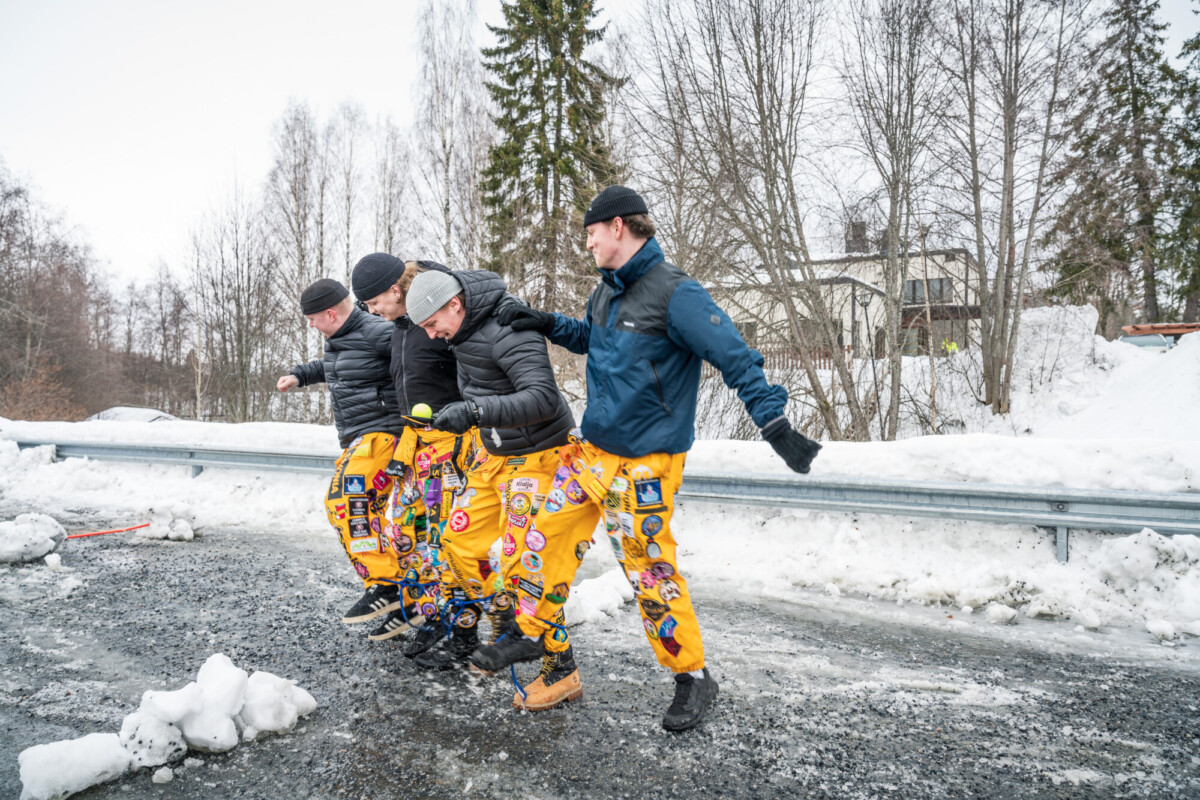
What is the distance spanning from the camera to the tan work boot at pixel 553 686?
2.89 m

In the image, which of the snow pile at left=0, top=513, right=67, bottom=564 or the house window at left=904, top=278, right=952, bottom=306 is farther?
the house window at left=904, top=278, right=952, bottom=306

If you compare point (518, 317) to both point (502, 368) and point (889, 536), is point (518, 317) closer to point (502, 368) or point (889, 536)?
point (502, 368)

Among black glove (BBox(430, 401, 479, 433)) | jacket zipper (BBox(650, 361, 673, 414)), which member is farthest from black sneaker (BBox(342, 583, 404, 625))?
jacket zipper (BBox(650, 361, 673, 414))

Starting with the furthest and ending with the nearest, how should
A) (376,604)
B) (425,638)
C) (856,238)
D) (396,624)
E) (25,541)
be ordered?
1. (856,238)
2. (25,541)
3. (376,604)
4. (396,624)
5. (425,638)

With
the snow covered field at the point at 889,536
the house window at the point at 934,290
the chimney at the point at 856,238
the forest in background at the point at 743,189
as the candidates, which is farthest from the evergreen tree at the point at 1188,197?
the snow covered field at the point at 889,536

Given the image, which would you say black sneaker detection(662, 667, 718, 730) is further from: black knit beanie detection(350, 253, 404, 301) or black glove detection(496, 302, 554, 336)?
black knit beanie detection(350, 253, 404, 301)

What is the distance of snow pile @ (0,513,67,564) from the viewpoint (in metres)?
4.93

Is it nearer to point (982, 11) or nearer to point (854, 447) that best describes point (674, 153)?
point (982, 11)

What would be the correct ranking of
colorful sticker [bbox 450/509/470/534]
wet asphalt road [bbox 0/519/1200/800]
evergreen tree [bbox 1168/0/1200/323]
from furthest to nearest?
evergreen tree [bbox 1168/0/1200/323], colorful sticker [bbox 450/509/470/534], wet asphalt road [bbox 0/519/1200/800]

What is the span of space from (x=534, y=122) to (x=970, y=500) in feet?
64.2

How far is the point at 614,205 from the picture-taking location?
115 inches

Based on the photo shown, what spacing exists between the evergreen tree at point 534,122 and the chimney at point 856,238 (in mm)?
9280

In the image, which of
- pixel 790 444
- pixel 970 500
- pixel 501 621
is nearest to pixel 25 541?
pixel 501 621

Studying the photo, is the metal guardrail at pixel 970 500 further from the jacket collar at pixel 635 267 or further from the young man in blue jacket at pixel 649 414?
the jacket collar at pixel 635 267
